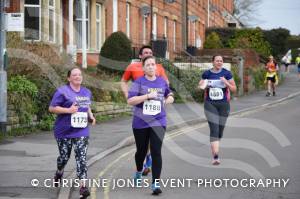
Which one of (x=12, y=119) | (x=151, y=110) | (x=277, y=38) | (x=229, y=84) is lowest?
(x=12, y=119)

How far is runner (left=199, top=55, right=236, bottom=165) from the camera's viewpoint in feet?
38.7

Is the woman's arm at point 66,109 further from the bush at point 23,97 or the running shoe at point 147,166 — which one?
the bush at point 23,97

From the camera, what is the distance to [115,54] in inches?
1008

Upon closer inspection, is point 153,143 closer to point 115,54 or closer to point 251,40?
point 115,54

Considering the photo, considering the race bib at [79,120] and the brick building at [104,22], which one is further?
the brick building at [104,22]

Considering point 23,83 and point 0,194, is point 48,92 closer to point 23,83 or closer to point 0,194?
point 23,83

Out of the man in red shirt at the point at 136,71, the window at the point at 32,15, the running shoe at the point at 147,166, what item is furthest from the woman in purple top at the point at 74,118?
the window at the point at 32,15

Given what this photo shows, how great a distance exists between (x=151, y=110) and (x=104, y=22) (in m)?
20.9

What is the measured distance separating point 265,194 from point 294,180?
3.97 ft

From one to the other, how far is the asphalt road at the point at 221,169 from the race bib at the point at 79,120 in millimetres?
973

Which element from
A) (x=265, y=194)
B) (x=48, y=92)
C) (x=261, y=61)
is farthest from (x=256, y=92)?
(x=265, y=194)

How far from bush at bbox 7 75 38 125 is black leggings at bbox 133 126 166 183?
6.92 m

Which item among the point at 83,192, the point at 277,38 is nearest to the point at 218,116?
the point at 83,192

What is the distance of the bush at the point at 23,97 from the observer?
15.9 m
